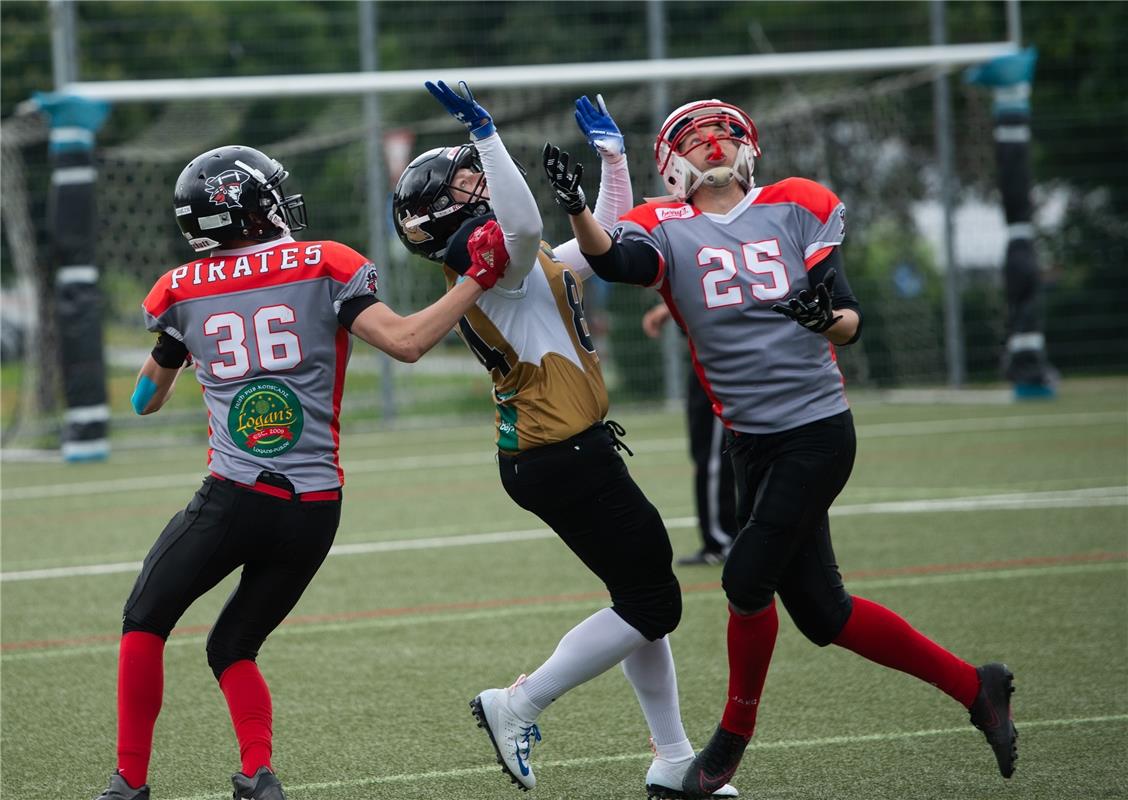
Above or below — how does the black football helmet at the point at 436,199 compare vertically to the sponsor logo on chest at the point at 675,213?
above

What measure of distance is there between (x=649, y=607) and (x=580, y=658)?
0.80ft

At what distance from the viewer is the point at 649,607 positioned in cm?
423

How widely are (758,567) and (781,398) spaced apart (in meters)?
0.49

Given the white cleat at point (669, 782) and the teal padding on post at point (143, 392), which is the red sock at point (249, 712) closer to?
the teal padding on post at point (143, 392)

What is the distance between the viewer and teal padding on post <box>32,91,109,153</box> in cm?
1368

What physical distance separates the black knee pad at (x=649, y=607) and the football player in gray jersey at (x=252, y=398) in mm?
847

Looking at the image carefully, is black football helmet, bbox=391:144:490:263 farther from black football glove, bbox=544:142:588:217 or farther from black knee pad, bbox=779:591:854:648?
black knee pad, bbox=779:591:854:648

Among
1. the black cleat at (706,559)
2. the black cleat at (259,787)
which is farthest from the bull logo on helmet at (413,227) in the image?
the black cleat at (706,559)

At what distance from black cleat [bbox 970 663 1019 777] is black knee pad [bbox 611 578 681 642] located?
930 millimetres

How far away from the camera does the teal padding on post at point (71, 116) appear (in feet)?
44.9

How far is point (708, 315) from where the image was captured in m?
4.30

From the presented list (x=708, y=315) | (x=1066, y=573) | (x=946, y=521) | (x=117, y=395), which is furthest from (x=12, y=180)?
(x=708, y=315)

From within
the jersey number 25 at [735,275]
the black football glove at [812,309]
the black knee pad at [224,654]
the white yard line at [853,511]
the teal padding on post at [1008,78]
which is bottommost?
the white yard line at [853,511]

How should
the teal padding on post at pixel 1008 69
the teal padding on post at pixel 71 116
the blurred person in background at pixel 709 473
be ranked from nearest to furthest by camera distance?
the blurred person in background at pixel 709 473, the teal padding on post at pixel 71 116, the teal padding on post at pixel 1008 69
